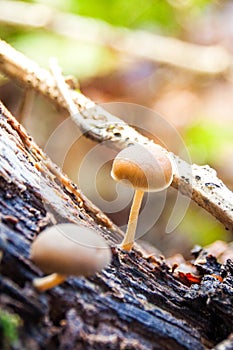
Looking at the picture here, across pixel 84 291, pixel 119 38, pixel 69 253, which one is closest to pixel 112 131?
pixel 84 291

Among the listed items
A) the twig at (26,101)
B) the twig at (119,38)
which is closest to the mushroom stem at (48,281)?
the twig at (26,101)

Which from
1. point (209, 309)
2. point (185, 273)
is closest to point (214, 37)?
point (185, 273)

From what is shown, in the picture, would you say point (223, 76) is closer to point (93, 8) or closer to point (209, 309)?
point (93, 8)

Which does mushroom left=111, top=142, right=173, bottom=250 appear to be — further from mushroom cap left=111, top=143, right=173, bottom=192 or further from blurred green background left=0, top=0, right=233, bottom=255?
blurred green background left=0, top=0, right=233, bottom=255

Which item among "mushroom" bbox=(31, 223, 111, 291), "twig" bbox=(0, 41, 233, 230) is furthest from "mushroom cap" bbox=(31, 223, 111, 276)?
"twig" bbox=(0, 41, 233, 230)

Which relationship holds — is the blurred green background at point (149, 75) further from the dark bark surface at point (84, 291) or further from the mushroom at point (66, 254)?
the mushroom at point (66, 254)

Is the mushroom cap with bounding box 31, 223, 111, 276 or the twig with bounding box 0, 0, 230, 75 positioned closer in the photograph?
the mushroom cap with bounding box 31, 223, 111, 276

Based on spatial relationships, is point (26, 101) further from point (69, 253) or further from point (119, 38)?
point (119, 38)
